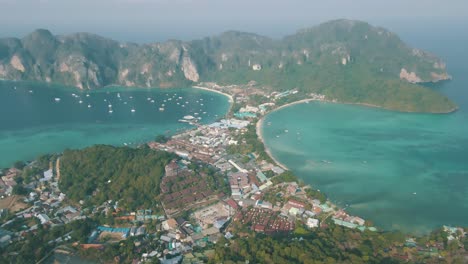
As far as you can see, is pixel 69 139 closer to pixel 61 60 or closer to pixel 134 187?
pixel 134 187

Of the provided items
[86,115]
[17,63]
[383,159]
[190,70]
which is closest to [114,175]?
[86,115]

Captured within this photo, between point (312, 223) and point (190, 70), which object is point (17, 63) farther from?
point (312, 223)

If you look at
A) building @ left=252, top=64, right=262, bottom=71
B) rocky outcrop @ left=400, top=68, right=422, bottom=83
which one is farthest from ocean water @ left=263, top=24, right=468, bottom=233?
building @ left=252, top=64, right=262, bottom=71

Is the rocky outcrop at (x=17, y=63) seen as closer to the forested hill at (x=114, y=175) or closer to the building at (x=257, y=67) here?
the building at (x=257, y=67)

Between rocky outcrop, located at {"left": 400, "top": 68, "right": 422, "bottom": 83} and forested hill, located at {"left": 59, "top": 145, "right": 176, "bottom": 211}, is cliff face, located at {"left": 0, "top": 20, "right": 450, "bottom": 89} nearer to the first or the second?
rocky outcrop, located at {"left": 400, "top": 68, "right": 422, "bottom": 83}

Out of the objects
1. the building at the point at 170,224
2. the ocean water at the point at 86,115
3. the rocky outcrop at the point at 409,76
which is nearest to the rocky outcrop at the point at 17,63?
→ the ocean water at the point at 86,115

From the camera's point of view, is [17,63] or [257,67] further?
[257,67]
